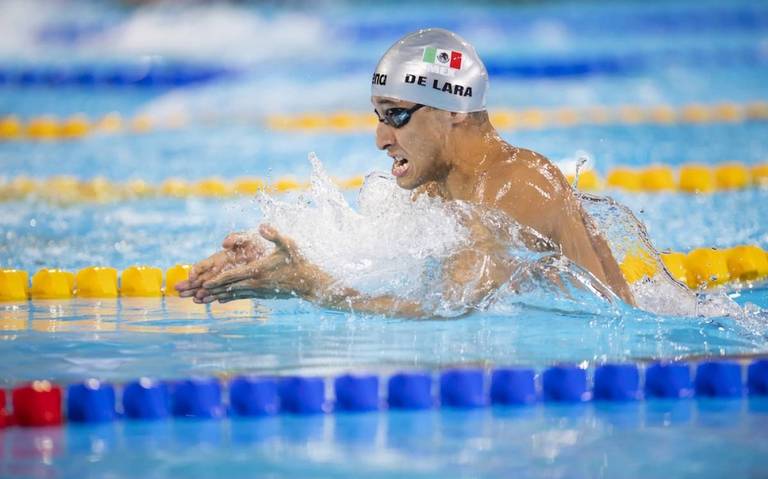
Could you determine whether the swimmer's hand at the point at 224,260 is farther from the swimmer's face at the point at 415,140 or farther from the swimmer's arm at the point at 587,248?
the swimmer's arm at the point at 587,248

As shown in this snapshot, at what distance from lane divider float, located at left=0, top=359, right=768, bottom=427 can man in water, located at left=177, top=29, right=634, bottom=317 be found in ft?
1.72

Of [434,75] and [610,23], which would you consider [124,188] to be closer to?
[434,75]

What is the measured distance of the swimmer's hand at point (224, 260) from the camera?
3.41 m

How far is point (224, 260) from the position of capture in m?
3.48

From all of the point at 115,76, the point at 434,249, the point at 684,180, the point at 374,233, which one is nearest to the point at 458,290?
the point at 434,249

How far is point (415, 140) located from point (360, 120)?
7047 millimetres

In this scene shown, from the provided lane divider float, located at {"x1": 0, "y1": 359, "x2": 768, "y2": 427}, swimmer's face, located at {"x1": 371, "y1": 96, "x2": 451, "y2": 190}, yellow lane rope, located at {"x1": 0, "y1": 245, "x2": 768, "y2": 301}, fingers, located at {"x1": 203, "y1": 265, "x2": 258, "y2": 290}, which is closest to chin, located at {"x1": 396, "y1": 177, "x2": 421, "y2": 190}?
swimmer's face, located at {"x1": 371, "y1": 96, "x2": 451, "y2": 190}

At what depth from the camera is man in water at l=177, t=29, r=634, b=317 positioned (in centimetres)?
344

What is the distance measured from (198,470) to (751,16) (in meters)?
15.6

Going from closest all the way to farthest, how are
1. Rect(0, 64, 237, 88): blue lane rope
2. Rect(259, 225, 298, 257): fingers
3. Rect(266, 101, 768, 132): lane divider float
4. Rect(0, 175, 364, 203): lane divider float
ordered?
Rect(259, 225, 298, 257): fingers → Rect(0, 175, 364, 203): lane divider float → Rect(266, 101, 768, 132): lane divider float → Rect(0, 64, 237, 88): blue lane rope

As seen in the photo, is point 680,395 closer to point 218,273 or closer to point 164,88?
point 218,273

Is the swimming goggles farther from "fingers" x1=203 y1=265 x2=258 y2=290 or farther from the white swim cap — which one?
"fingers" x1=203 y1=265 x2=258 y2=290

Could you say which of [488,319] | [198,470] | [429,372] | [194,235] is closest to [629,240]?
[488,319]

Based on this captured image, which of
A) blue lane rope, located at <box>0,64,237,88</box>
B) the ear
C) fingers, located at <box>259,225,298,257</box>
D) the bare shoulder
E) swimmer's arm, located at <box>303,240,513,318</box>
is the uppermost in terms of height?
blue lane rope, located at <box>0,64,237,88</box>
